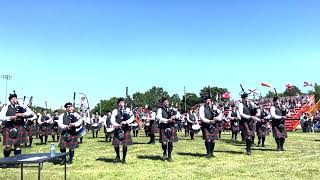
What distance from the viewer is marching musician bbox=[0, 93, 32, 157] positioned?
13.2 meters

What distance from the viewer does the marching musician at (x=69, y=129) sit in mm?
13312

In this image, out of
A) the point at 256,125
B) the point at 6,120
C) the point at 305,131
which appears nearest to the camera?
the point at 6,120

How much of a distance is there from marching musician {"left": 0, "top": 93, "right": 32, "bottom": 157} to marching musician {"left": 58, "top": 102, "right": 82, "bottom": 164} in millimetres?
1269

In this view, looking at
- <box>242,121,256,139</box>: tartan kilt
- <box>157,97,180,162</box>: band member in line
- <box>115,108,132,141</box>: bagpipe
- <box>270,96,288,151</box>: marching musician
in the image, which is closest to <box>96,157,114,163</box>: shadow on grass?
<box>115,108,132,141</box>: bagpipe

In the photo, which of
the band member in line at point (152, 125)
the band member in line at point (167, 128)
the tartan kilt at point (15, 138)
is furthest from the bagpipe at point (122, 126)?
the band member in line at point (152, 125)

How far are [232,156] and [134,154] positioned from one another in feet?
12.3

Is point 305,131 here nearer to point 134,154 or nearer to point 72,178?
point 134,154

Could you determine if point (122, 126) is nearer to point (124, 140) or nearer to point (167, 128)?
point (124, 140)

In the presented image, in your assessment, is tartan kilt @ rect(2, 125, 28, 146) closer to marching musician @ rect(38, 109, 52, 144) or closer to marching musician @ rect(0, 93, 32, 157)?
marching musician @ rect(0, 93, 32, 157)

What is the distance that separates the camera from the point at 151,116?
21.9m

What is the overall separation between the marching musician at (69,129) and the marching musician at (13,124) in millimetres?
1269

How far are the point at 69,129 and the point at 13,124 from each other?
1.83 meters

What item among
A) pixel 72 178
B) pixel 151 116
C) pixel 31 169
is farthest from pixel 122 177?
pixel 151 116

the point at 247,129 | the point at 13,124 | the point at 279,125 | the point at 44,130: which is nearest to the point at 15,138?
the point at 13,124
